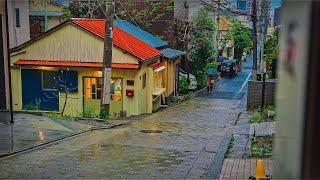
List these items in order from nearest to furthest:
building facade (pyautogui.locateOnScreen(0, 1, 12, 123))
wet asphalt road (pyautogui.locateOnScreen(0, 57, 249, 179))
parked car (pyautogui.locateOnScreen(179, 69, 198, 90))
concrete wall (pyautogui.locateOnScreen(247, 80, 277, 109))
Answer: wet asphalt road (pyautogui.locateOnScreen(0, 57, 249, 179)) → building facade (pyautogui.locateOnScreen(0, 1, 12, 123)) → concrete wall (pyautogui.locateOnScreen(247, 80, 277, 109)) → parked car (pyautogui.locateOnScreen(179, 69, 198, 90))

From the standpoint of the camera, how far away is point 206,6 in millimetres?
35156

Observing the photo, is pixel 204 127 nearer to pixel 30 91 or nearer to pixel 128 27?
pixel 30 91

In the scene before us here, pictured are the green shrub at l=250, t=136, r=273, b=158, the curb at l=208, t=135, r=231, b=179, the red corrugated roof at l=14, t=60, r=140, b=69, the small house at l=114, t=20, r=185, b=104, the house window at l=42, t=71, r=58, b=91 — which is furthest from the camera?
the small house at l=114, t=20, r=185, b=104

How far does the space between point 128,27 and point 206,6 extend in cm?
952

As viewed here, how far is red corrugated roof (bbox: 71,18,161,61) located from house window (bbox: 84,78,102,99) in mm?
2175

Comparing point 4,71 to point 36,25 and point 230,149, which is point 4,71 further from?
point 36,25

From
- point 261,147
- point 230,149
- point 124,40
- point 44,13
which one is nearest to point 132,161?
point 230,149

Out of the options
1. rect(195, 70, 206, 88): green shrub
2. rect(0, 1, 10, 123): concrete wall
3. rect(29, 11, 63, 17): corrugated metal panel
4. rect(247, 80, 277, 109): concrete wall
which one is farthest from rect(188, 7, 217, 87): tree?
rect(0, 1, 10, 123): concrete wall

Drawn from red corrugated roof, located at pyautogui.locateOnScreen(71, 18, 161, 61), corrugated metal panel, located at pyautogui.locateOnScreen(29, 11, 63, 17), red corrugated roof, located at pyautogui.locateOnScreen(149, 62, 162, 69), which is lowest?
red corrugated roof, located at pyautogui.locateOnScreen(149, 62, 162, 69)

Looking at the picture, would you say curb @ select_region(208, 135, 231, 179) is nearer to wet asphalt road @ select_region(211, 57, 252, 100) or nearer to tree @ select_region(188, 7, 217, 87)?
wet asphalt road @ select_region(211, 57, 252, 100)

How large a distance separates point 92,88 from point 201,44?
43.8ft

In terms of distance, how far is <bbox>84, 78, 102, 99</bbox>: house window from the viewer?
22078 millimetres

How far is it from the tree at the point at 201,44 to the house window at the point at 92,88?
1296cm

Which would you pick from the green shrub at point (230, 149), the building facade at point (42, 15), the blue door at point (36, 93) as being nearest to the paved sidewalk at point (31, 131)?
the blue door at point (36, 93)
